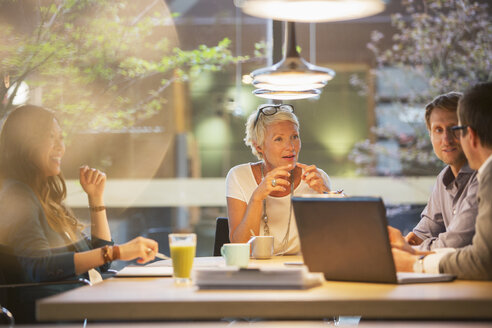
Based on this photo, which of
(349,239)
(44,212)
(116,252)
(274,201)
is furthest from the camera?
(274,201)

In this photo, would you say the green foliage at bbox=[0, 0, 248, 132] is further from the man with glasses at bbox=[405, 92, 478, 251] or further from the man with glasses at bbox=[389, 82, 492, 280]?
the man with glasses at bbox=[389, 82, 492, 280]

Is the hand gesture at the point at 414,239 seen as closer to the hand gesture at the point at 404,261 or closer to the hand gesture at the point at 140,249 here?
the hand gesture at the point at 404,261

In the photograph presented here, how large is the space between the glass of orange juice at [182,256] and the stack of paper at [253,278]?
0.60ft

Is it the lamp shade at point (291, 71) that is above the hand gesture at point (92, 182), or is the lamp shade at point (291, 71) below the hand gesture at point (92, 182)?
above

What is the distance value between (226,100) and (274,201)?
6.12 ft

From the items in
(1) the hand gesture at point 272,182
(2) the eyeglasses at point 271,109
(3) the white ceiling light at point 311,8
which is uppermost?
(3) the white ceiling light at point 311,8

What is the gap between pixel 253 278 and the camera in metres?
1.53

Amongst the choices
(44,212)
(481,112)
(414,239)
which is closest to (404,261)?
(481,112)

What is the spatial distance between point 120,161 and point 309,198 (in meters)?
3.09

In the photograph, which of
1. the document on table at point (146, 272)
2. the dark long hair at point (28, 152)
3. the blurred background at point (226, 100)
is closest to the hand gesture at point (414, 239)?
the document on table at point (146, 272)

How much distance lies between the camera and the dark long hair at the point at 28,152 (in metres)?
2.27

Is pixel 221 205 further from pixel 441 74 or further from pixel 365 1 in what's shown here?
pixel 365 1

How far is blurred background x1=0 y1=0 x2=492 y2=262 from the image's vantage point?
14.7 ft

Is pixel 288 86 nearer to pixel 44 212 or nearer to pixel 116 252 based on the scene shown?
pixel 116 252
